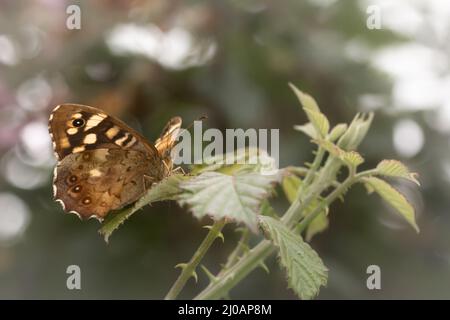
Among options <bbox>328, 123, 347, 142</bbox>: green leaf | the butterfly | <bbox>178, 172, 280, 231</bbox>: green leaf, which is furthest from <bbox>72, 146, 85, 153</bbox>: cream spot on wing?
<bbox>328, 123, 347, 142</bbox>: green leaf

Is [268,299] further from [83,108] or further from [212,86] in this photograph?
[83,108]

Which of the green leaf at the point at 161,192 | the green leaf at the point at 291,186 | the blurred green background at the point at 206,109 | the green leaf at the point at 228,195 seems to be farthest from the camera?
the blurred green background at the point at 206,109

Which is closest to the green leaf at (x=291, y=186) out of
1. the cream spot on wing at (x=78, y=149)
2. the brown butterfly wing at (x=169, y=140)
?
the brown butterfly wing at (x=169, y=140)

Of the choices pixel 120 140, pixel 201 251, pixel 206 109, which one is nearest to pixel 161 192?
pixel 201 251

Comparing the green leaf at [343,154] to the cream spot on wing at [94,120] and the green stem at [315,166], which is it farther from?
the cream spot on wing at [94,120]

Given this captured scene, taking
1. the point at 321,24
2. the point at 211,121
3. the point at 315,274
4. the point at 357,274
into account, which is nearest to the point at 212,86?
the point at 211,121

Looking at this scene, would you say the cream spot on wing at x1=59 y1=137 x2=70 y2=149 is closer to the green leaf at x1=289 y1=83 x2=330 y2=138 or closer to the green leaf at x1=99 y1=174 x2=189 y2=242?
the green leaf at x1=99 y1=174 x2=189 y2=242

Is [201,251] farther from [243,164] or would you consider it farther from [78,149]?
[78,149]
